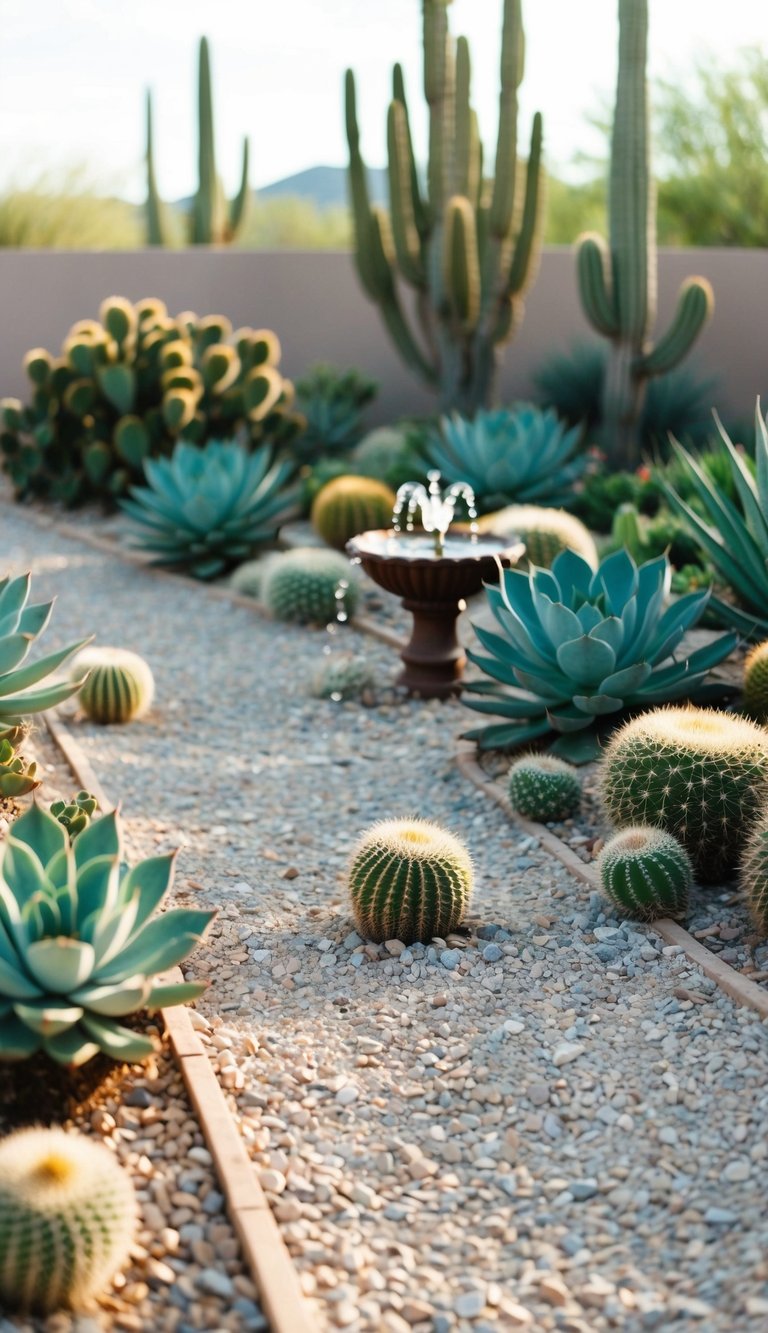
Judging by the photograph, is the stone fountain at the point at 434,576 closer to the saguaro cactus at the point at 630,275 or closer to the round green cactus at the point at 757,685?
the round green cactus at the point at 757,685

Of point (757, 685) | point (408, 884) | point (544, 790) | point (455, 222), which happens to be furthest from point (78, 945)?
point (455, 222)

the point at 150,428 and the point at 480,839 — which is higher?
the point at 150,428

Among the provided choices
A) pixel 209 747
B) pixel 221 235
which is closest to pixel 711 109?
pixel 221 235

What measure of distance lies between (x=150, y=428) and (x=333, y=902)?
21.2 feet

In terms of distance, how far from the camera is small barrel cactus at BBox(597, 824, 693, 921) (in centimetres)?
427

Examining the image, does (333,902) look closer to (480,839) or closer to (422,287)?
(480,839)

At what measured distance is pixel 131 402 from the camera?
10430mm

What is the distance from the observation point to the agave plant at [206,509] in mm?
9133

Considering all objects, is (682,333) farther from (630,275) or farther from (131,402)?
(131,402)

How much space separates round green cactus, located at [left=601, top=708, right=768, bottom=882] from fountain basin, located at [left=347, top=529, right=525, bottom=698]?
1.95 metres

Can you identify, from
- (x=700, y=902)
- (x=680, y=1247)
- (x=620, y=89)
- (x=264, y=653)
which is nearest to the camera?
(x=680, y=1247)

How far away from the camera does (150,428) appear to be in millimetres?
10445

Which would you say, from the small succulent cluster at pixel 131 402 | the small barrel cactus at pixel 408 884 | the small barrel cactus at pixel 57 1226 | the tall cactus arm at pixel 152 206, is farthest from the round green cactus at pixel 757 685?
the tall cactus arm at pixel 152 206

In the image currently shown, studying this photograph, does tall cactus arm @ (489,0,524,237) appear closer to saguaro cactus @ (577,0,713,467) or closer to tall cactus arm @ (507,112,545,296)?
tall cactus arm @ (507,112,545,296)
